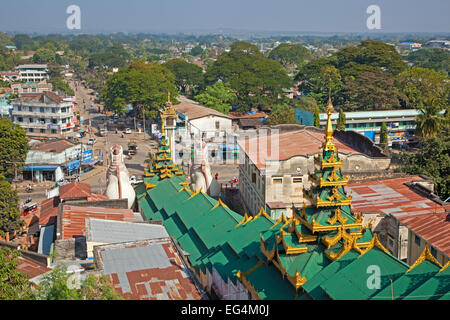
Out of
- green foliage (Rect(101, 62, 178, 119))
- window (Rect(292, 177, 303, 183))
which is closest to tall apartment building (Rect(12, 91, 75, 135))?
green foliage (Rect(101, 62, 178, 119))

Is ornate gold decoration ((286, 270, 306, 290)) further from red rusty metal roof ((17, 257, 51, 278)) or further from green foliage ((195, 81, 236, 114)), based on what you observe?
green foliage ((195, 81, 236, 114))

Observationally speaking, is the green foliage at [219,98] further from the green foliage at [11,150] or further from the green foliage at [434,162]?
the green foliage at [434,162]

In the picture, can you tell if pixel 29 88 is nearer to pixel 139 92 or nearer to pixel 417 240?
pixel 139 92

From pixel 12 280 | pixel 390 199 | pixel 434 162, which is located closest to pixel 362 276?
pixel 12 280

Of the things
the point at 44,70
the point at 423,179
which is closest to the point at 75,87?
the point at 44,70

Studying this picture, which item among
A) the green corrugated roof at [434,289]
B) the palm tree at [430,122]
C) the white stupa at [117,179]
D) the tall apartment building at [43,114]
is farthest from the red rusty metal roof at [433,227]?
the tall apartment building at [43,114]

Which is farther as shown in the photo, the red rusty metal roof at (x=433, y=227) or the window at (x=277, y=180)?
the window at (x=277, y=180)
